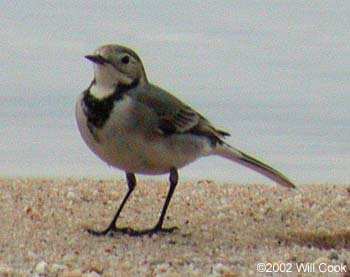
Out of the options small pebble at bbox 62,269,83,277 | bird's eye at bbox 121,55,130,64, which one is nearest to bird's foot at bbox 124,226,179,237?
bird's eye at bbox 121,55,130,64

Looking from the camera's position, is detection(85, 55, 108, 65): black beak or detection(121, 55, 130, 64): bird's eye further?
detection(121, 55, 130, 64): bird's eye

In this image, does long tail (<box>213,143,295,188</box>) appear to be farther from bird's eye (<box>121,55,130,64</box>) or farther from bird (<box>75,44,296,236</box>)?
bird's eye (<box>121,55,130,64</box>)

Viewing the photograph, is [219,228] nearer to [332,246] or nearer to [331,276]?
[332,246]

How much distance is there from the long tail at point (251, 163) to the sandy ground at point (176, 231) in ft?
0.75

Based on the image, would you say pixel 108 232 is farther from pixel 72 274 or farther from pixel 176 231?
pixel 72 274

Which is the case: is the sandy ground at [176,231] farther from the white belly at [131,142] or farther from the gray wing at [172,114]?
the gray wing at [172,114]

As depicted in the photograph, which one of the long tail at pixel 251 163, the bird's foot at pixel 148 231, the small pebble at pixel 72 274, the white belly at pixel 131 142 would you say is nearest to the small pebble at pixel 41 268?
the small pebble at pixel 72 274

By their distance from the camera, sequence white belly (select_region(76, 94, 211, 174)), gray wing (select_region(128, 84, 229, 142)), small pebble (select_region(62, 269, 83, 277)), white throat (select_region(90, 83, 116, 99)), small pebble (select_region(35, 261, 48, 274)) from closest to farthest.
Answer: small pebble (select_region(62, 269, 83, 277))
small pebble (select_region(35, 261, 48, 274))
white belly (select_region(76, 94, 211, 174))
white throat (select_region(90, 83, 116, 99))
gray wing (select_region(128, 84, 229, 142))

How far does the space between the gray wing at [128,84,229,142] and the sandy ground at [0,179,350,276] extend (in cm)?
76

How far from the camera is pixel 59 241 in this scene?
29.6 feet

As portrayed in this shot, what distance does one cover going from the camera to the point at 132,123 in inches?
356

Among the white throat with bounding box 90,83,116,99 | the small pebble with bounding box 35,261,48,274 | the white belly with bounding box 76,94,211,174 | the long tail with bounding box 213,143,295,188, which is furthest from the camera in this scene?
the long tail with bounding box 213,143,295,188

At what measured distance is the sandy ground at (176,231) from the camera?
27.4 feet

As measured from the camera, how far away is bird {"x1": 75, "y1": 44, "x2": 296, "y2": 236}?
9023 millimetres
